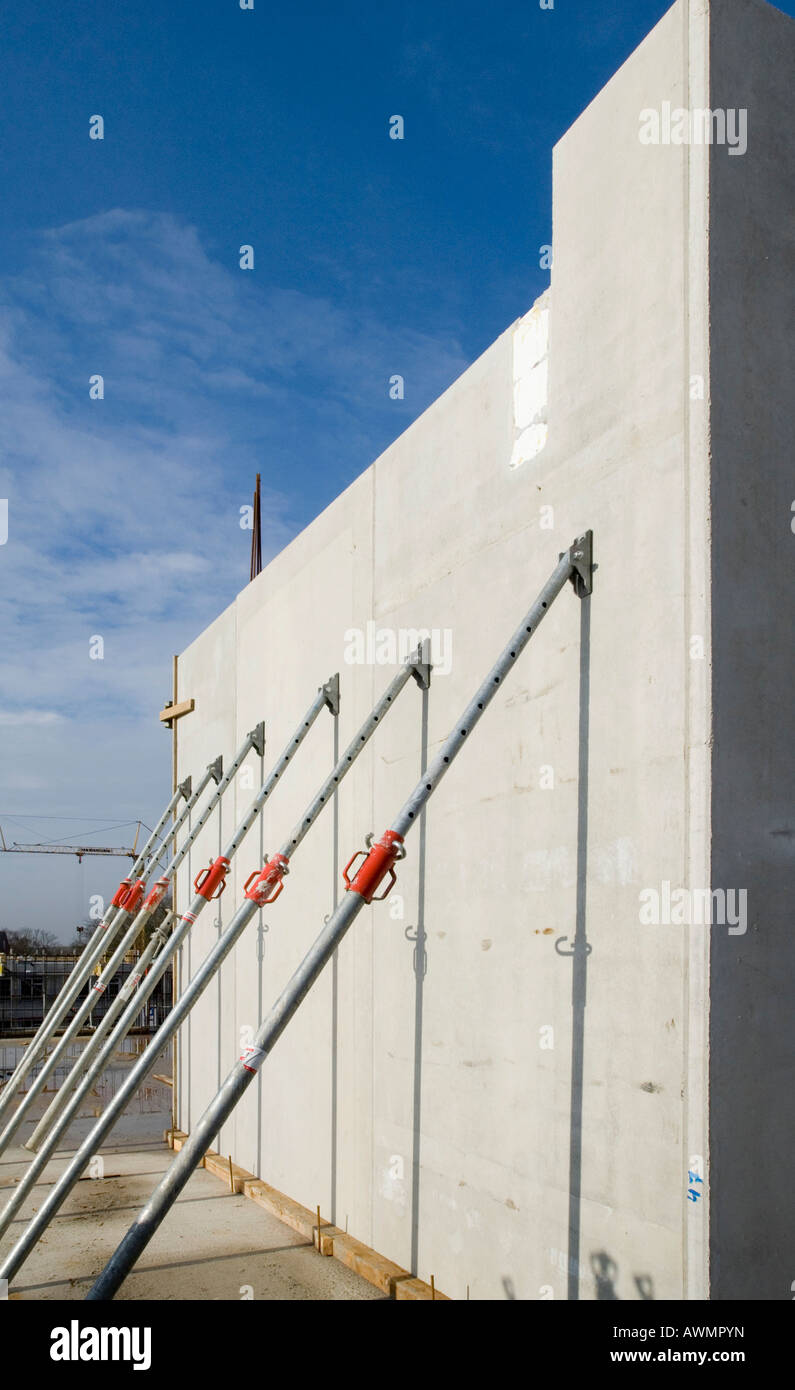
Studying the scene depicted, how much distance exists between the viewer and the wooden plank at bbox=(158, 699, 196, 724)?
557 inches

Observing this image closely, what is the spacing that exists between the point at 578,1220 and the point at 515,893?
1641mm

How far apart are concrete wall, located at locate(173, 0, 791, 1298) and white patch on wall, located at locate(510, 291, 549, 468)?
19 millimetres

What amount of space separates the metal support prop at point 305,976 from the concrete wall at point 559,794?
244 millimetres

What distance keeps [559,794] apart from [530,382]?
234 centimetres

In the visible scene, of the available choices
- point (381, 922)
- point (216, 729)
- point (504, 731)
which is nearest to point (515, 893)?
point (504, 731)

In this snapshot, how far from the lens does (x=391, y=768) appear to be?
8.06m

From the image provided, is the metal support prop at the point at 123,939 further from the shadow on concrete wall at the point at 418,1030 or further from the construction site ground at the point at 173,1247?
the shadow on concrete wall at the point at 418,1030

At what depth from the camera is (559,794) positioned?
5.96 metres

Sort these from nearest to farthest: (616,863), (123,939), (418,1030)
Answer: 1. (616,863)
2. (418,1030)
3. (123,939)

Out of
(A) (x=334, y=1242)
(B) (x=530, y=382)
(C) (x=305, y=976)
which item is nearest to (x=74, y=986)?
(A) (x=334, y=1242)

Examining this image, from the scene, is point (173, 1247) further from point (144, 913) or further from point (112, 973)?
point (144, 913)

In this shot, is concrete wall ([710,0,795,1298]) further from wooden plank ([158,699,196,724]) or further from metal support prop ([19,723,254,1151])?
wooden plank ([158,699,196,724])

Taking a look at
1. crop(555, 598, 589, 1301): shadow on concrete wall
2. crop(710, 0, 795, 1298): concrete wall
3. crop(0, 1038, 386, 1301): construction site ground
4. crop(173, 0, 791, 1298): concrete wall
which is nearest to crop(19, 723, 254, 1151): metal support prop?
crop(0, 1038, 386, 1301): construction site ground

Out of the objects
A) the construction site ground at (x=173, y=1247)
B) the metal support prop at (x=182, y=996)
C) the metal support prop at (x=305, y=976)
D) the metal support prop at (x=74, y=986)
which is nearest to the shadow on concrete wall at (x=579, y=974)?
the metal support prop at (x=305, y=976)
